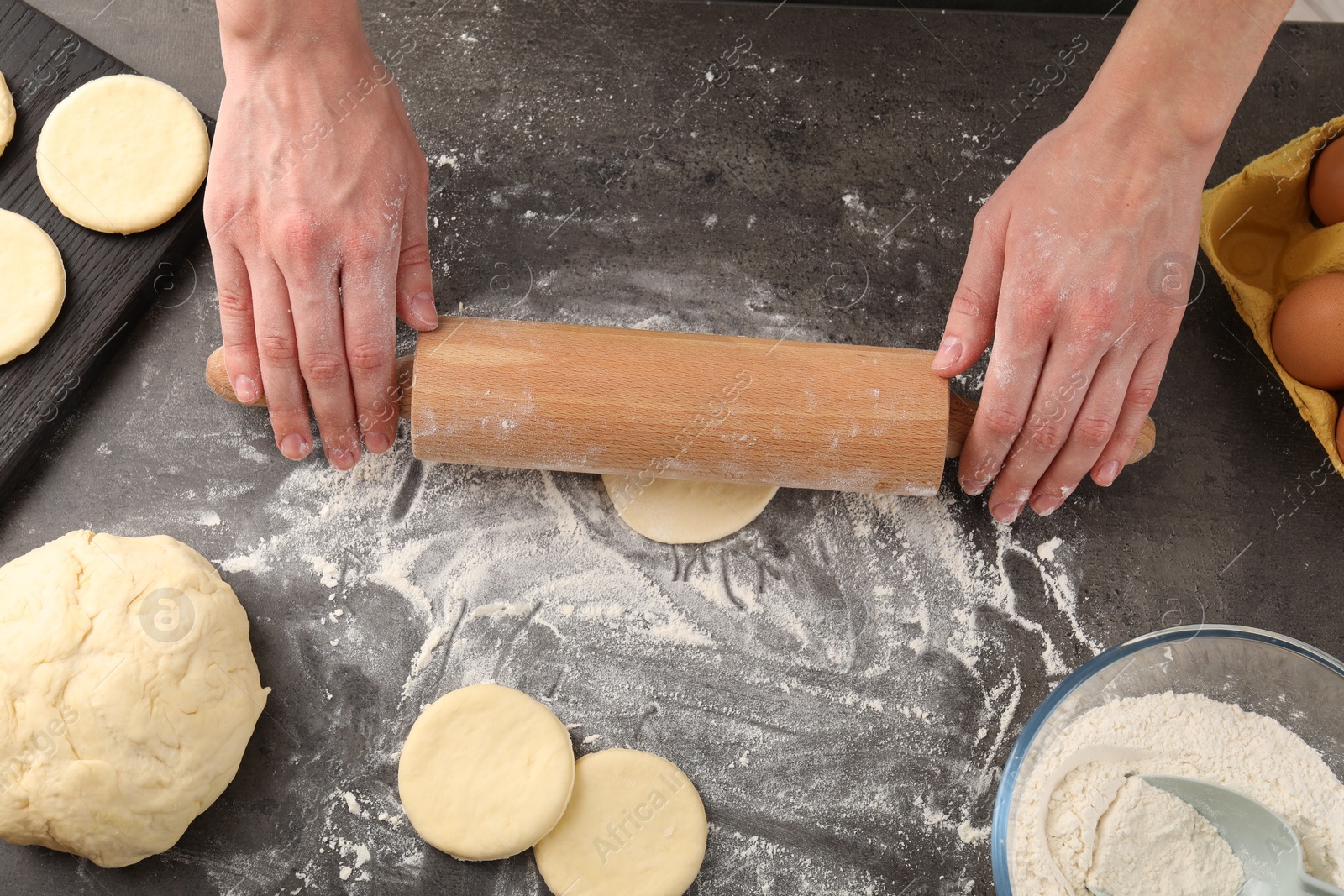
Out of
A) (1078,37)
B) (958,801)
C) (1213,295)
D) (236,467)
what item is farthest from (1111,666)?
(236,467)

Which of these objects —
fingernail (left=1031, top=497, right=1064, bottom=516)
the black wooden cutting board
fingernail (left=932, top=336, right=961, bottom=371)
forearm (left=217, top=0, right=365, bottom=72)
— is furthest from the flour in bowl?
the black wooden cutting board

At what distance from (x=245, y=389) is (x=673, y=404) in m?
0.79

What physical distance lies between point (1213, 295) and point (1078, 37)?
694 millimetres

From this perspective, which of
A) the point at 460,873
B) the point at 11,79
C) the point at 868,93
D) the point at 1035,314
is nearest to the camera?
the point at 1035,314

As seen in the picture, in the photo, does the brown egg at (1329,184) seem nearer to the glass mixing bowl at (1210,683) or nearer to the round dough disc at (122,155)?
the glass mixing bowl at (1210,683)

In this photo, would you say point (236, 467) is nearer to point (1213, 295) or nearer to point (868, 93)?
point (868, 93)

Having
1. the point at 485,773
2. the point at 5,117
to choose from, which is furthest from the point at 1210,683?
the point at 5,117

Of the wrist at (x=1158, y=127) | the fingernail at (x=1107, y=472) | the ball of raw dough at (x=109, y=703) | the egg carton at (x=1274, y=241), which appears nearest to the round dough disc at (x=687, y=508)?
the fingernail at (x=1107, y=472)

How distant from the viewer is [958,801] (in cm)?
170

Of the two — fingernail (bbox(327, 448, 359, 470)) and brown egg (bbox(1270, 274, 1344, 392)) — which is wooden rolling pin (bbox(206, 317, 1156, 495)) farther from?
brown egg (bbox(1270, 274, 1344, 392))

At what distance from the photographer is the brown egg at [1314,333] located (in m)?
1.64

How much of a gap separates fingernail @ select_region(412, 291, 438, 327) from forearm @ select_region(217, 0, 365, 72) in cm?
44

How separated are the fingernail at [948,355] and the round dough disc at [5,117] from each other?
6.51 ft

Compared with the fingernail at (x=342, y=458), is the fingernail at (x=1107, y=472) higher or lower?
higher
